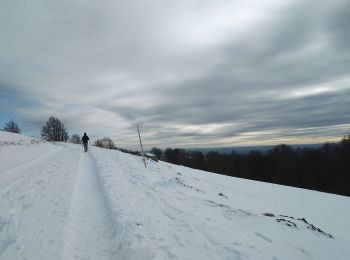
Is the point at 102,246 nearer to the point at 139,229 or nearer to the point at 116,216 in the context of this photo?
the point at 139,229

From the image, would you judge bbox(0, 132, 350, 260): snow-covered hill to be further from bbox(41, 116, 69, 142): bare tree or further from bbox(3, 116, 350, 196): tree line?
bbox(41, 116, 69, 142): bare tree

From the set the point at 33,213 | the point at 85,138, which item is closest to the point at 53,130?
the point at 85,138

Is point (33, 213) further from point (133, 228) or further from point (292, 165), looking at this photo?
point (292, 165)

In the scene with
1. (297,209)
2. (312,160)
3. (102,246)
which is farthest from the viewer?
(312,160)

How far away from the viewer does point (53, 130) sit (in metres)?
93.5

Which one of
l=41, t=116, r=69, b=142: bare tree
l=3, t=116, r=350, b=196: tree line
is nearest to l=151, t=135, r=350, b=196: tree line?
l=3, t=116, r=350, b=196: tree line

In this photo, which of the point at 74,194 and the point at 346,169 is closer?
the point at 74,194

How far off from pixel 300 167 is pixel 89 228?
2999 inches

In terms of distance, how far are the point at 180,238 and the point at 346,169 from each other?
67.7 metres

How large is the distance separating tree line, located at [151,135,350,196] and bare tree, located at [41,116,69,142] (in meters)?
52.0

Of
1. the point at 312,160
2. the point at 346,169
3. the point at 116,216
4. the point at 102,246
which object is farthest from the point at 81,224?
the point at 312,160

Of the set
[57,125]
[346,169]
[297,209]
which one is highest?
[57,125]

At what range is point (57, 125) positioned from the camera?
94750mm

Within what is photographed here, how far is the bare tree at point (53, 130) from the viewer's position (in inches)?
3642
